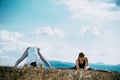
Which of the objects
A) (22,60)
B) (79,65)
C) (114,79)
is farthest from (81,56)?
(114,79)

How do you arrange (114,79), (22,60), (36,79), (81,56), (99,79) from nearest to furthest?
(36,79)
(99,79)
(114,79)
(22,60)
(81,56)

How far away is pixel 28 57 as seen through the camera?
1800cm

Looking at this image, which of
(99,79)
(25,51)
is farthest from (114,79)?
(25,51)

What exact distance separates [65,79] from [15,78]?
61.0 inches

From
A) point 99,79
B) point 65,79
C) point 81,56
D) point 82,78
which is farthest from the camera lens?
point 81,56

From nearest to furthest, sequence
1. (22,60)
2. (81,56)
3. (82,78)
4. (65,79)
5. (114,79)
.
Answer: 1. (65,79)
2. (82,78)
3. (114,79)
4. (22,60)
5. (81,56)

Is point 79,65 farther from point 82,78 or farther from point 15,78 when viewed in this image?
point 15,78

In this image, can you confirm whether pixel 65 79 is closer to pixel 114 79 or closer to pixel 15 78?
pixel 15 78

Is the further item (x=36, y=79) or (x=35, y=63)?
(x=35, y=63)

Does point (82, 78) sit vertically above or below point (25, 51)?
below

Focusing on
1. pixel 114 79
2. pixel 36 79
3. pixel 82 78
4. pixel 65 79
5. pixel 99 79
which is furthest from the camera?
pixel 114 79

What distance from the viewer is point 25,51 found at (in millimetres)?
18281

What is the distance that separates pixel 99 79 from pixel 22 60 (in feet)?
24.6

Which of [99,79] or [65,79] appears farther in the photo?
[99,79]
